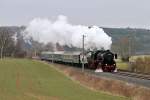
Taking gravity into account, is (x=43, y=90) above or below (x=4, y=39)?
below

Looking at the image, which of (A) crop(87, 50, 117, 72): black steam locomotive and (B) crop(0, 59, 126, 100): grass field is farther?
(A) crop(87, 50, 117, 72): black steam locomotive

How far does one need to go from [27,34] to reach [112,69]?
224 ft

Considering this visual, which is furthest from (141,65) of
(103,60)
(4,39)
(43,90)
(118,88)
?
(4,39)

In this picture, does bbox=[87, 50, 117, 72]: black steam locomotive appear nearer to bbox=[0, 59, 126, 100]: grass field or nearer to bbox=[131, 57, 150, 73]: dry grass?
bbox=[131, 57, 150, 73]: dry grass

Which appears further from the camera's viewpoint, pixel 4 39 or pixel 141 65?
pixel 4 39

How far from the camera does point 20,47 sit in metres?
198

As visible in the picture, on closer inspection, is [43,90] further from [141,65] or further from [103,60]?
[141,65]

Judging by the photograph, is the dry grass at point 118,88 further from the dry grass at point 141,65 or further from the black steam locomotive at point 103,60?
the dry grass at point 141,65

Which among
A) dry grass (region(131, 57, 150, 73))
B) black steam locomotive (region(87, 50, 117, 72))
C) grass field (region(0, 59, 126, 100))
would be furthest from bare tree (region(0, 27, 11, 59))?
grass field (region(0, 59, 126, 100))

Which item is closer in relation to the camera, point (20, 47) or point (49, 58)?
point (49, 58)

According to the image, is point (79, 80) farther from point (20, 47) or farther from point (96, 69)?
point (20, 47)

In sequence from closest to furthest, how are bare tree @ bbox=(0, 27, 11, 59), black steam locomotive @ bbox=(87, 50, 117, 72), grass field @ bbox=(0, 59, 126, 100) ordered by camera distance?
grass field @ bbox=(0, 59, 126, 100), black steam locomotive @ bbox=(87, 50, 117, 72), bare tree @ bbox=(0, 27, 11, 59)

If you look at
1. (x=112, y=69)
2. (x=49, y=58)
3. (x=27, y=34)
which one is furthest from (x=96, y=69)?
(x=27, y=34)

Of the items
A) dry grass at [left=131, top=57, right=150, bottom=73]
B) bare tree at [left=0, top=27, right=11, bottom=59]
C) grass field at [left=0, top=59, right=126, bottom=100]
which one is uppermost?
bare tree at [left=0, top=27, right=11, bottom=59]
